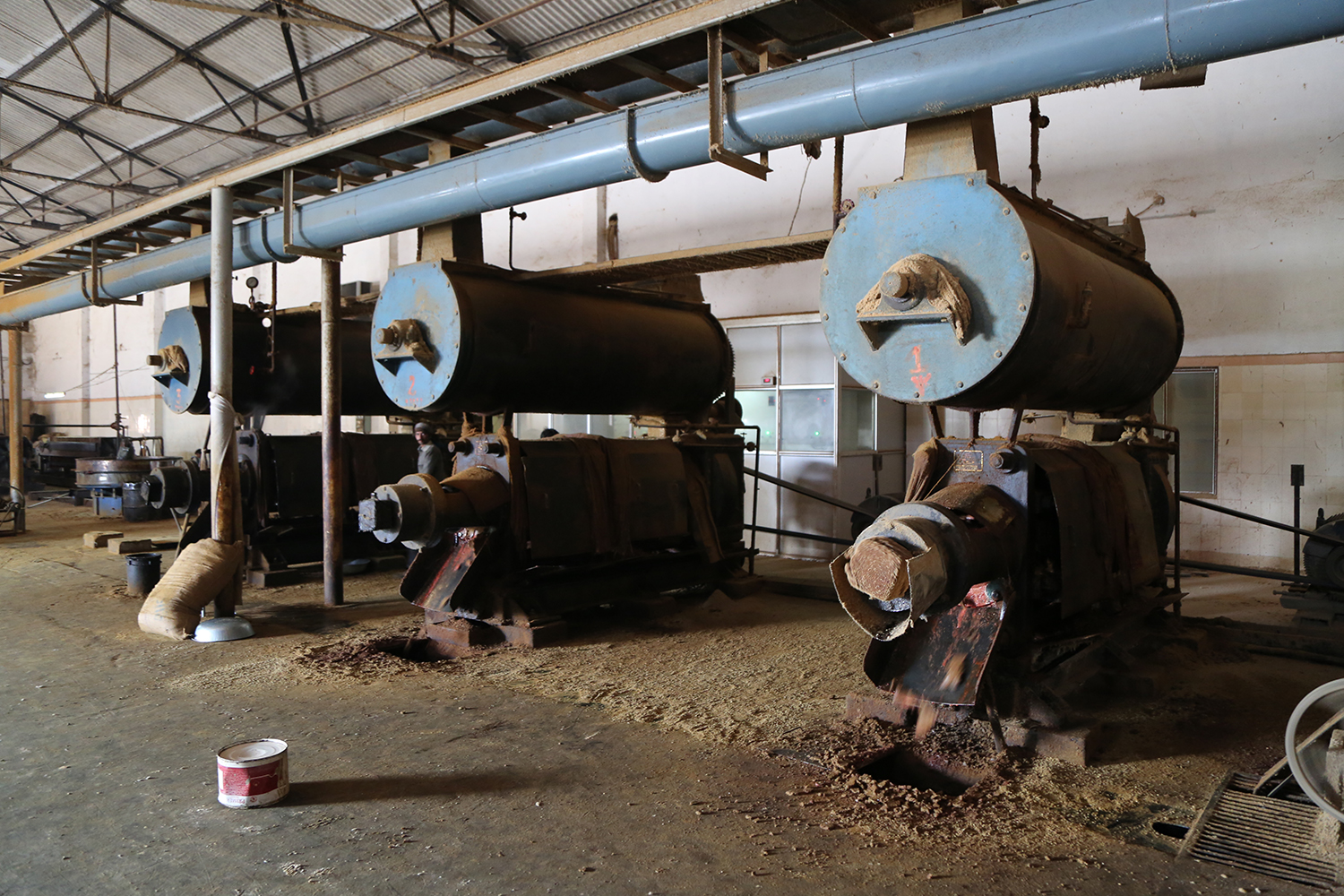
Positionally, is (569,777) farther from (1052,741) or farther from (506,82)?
(506,82)

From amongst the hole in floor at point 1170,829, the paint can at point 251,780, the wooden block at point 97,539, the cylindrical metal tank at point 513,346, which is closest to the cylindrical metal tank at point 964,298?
the hole in floor at point 1170,829

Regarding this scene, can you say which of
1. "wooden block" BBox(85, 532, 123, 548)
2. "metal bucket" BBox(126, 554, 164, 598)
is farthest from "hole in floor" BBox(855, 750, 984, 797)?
"wooden block" BBox(85, 532, 123, 548)

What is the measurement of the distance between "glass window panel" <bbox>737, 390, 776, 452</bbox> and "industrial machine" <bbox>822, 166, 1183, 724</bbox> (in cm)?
482

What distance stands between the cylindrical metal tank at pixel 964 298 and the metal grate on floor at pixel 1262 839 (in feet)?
4.93

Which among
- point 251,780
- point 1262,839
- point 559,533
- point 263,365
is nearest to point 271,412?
point 263,365

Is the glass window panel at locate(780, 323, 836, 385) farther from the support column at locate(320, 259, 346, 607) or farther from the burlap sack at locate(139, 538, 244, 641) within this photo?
the burlap sack at locate(139, 538, 244, 641)

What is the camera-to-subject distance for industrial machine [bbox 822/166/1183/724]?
3.01 m

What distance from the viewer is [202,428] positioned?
50.7 ft

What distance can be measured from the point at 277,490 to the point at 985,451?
5.56 metres

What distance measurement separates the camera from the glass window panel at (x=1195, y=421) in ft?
24.1

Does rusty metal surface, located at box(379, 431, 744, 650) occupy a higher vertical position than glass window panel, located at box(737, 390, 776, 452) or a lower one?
lower

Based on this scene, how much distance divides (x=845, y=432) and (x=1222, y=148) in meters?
3.77

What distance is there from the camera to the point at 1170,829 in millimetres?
2711

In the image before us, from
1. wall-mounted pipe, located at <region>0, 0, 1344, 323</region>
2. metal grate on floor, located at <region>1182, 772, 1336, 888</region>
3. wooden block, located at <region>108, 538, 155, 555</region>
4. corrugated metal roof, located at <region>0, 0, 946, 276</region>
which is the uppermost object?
corrugated metal roof, located at <region>0, 0, 946, 276</region>
